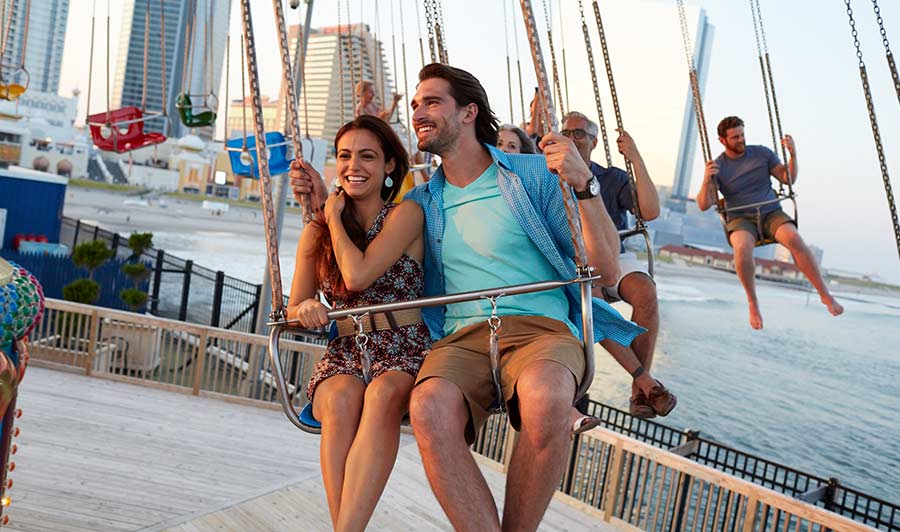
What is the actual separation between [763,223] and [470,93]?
8.63ft

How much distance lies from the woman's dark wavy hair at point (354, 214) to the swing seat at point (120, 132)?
25.5ft

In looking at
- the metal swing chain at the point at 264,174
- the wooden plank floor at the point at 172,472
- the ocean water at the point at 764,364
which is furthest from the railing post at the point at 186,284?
the ocean water at the point at 764,364

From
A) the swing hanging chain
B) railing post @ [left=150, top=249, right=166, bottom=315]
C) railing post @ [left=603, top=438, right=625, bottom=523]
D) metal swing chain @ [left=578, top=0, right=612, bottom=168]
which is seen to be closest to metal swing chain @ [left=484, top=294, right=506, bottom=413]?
the swing hanging chain

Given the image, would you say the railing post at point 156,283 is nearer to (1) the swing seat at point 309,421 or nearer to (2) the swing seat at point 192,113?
(2) the swing seat at point 192,113

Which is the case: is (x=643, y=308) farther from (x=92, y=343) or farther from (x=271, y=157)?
(x=271, y=157)

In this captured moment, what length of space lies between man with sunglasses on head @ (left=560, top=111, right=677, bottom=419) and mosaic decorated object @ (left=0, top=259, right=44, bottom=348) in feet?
5.19

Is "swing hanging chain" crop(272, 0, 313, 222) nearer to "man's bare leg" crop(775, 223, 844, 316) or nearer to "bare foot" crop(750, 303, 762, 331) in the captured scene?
"man's bare leg" crop(775, 223, 844, 316)

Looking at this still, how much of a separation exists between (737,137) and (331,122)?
22572 mm

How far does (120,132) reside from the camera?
974 centimetres

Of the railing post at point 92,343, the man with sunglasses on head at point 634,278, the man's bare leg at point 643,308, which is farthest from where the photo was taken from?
the railing post at point 92,343

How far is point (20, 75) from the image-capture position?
6.25m

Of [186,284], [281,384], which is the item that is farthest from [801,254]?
[186,284]

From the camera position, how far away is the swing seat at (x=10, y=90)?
238 inches

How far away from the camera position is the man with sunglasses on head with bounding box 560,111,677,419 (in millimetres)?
2521
